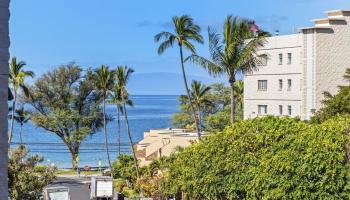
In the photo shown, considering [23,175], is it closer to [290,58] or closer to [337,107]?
[337,107]

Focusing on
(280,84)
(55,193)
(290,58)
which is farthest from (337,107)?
(280,84)

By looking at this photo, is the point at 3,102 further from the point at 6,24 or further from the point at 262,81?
the point at 262,81

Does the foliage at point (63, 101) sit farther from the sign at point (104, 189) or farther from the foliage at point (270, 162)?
the foliage at point (270, 162)

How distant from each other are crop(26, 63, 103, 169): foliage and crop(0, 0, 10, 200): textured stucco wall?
6372 centimetres

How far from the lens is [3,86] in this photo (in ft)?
16.9

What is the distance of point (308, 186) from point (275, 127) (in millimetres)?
3526

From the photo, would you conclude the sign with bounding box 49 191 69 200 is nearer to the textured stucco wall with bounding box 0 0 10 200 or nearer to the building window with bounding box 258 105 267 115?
the textured stucco wall with bounding box 0 0 10 200

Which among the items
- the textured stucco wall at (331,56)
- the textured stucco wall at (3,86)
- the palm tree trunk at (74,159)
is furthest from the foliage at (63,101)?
the textured stucco wall at (3,86)

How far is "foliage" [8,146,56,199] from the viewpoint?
924 inches

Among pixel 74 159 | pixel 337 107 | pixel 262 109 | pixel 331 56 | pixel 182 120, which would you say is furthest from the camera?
pixel 182 120

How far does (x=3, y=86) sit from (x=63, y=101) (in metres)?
66.3

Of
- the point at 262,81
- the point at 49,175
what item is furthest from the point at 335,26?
the point at 49,175

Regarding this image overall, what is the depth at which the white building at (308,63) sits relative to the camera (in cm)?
4791

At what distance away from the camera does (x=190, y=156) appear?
22688 mm
